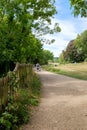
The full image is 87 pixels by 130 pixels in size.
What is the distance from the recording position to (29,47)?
34406 mm

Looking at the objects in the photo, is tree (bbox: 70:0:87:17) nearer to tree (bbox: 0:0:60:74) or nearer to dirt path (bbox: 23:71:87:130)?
dirt path (bbox: 23:71:87:130)

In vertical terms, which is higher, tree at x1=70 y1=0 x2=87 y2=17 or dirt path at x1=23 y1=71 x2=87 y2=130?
tree at x1=70 y1=0 x2=87 y2=17

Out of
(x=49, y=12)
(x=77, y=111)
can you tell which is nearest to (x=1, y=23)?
(x=49, y=12)

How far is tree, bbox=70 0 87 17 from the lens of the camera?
11.0 m

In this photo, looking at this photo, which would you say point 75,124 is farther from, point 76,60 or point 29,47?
point 76,60

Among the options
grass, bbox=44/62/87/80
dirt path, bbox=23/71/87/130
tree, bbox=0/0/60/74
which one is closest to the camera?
dirt path, bbox=23/71/87/130

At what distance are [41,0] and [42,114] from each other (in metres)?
22.3

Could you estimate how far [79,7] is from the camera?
442 inches

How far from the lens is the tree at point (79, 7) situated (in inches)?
432

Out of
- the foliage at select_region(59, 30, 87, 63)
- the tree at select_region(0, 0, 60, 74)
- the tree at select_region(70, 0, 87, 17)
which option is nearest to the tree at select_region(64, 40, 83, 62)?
the foliage at select_region(59, 30, 87, 63)

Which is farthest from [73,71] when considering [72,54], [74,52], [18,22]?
[72,54]

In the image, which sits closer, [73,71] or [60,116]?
[60,116]

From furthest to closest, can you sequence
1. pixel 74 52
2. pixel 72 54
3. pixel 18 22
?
pixel 72 54, pixel 74 52, pixel 18 22

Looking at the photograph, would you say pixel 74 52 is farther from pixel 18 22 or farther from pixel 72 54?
pixel 18 22
